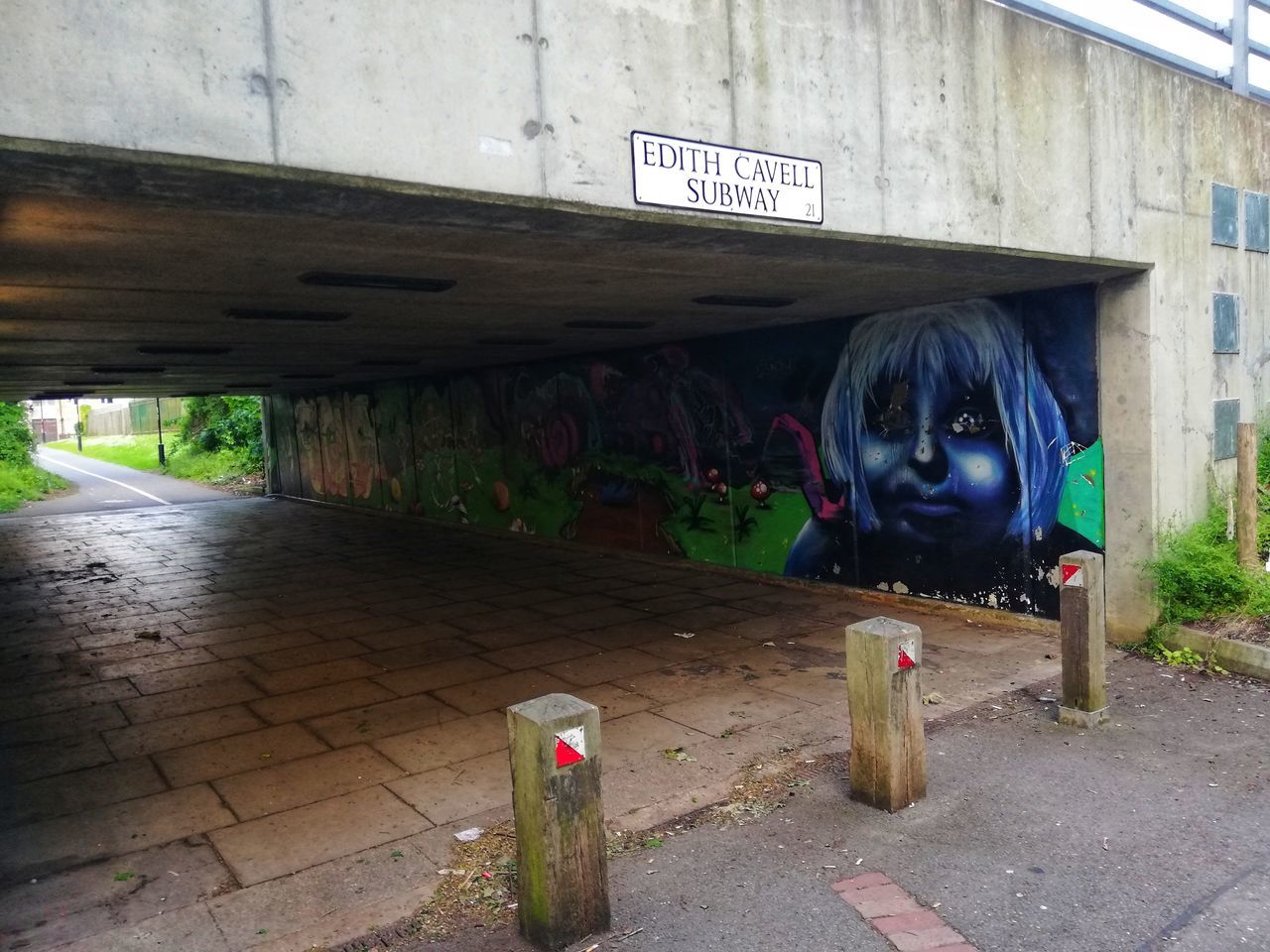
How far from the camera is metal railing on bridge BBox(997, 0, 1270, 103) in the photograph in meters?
6.64

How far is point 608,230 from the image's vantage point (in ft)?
14.2

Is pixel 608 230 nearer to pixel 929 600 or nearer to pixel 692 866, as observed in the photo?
pixel 692 866

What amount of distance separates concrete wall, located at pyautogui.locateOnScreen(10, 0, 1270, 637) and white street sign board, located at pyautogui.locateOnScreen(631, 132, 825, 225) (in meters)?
0.07

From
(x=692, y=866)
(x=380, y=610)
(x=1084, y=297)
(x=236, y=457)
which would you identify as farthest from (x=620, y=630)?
(x=236, y=457)

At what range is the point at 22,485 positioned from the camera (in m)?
25.5

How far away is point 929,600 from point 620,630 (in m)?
2.84

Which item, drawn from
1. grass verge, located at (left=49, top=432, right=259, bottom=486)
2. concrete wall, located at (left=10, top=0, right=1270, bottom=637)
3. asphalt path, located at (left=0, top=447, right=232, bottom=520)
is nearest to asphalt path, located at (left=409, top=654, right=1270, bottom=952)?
concrete wall, located at (left=10, top=0, right=1270, bottom=637)

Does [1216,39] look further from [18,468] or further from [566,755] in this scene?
[18,468]

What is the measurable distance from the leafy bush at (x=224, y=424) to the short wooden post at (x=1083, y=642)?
86.0 feet

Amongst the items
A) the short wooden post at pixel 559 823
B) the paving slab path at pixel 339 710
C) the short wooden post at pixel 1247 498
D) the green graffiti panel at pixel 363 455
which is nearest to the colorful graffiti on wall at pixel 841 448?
the paving slab path at pixel 339 710

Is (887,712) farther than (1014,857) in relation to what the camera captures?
Yes

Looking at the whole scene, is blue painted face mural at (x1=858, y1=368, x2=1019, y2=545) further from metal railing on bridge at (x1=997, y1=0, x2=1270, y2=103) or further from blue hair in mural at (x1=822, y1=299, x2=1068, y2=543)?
metal railing on bridge at (x1=997, y1=0, x2=1270, y2=103)

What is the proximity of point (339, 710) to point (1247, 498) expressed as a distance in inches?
265

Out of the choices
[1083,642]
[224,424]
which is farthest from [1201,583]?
[224,424]
